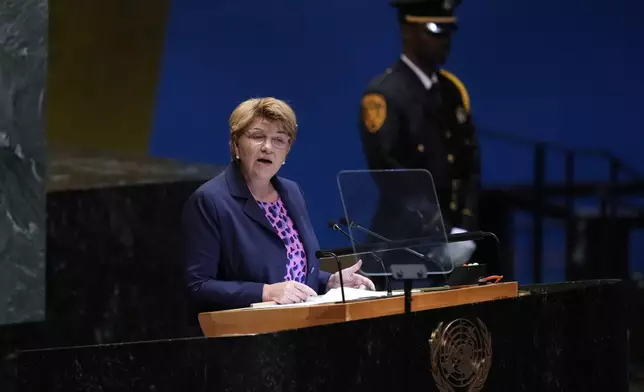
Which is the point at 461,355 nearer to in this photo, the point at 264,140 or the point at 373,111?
the point at 264,140

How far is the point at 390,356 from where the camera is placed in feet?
7.81

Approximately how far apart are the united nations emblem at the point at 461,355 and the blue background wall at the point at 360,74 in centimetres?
280

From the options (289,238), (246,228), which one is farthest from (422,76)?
(246,228)

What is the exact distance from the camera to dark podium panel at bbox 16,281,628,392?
7.24 ft

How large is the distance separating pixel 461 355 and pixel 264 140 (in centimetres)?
71

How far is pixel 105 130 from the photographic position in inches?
203

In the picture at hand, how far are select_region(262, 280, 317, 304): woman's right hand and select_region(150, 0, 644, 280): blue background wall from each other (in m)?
2.76

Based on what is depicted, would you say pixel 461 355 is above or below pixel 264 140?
below

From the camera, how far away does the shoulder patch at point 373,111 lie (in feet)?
16.0

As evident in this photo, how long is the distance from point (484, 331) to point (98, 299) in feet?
8.17

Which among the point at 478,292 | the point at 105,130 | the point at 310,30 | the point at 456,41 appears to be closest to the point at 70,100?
the point at 105,130

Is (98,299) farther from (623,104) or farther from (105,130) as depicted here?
(623,104)

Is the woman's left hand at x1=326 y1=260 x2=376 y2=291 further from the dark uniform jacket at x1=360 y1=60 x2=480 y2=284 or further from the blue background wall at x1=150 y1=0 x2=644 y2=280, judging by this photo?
the blue background wall at x1=150 y1=0 x2=644 y2=280

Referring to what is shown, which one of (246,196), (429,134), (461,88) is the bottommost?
(246,196)
